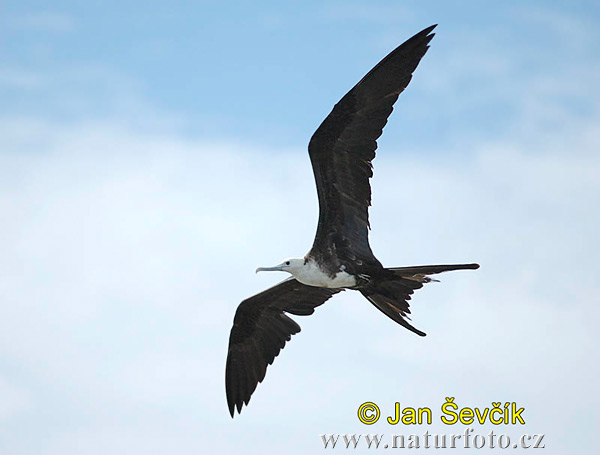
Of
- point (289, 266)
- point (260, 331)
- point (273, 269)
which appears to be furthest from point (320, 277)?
point (260, 331)

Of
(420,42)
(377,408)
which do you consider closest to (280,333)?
(377,408)

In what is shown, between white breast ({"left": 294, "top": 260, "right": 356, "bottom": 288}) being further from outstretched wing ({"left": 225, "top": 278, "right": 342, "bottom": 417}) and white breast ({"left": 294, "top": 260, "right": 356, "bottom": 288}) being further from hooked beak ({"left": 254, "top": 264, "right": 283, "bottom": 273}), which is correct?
outstretched wing ({"left": 225, "top": 278, "right": 342, "bottom": 417})

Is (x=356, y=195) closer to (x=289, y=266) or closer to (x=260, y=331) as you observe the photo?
(x=289, y=266)

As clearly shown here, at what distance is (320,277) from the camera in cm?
889

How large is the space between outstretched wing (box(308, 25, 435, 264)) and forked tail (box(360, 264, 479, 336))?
0.87ft

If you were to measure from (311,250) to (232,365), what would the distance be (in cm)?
188

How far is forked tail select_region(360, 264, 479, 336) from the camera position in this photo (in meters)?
8.45

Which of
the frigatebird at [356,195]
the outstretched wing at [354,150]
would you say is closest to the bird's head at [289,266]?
the frigatebird at [356,195]

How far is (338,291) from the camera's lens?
9992mm

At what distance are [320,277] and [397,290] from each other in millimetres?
692

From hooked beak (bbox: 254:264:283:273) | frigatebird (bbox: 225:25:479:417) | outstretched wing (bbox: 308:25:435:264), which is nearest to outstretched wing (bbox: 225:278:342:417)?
frigatebird (bbox: 225:25:479:417)

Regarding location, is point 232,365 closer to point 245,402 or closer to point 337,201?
point 245,402

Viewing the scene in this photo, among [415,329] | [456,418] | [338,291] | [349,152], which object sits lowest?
[456,418]

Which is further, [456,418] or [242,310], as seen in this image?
[242,310]
